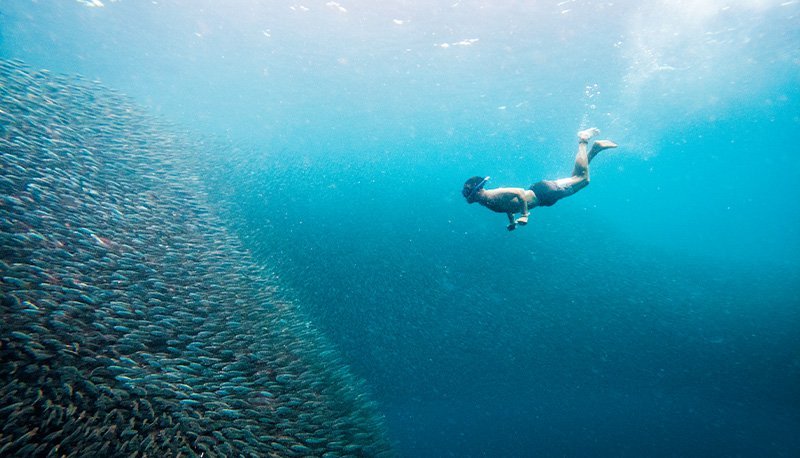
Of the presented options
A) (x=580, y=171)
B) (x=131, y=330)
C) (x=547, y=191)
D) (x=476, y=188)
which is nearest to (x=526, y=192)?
(x=547, y=191)

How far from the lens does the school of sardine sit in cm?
490

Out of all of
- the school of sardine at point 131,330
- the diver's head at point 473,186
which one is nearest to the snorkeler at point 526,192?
the diver's head at point 473,186

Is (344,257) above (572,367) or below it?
above

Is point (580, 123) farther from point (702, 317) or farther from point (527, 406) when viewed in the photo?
point (527, 406)

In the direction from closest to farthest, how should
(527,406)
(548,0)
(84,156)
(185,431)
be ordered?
(185,431)
(84,156)
(527,406)
(548,0)

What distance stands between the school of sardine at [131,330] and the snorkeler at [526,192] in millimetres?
5149

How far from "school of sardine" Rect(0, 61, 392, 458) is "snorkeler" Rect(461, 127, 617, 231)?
5.15 meters

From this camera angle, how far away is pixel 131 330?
20.5ft

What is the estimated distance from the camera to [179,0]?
29.2 metres

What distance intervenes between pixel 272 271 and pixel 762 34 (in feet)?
110

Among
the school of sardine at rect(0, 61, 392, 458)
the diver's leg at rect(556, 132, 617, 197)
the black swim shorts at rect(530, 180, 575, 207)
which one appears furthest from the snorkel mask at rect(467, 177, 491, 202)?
the school of sardine at rect(0, 61, 392, 458)

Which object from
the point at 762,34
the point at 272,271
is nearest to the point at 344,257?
the point at 272,271

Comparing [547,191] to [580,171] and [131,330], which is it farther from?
[131,330]

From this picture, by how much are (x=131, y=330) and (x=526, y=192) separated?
7911mm
